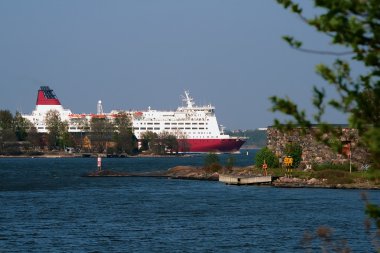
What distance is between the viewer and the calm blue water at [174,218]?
27641 mm

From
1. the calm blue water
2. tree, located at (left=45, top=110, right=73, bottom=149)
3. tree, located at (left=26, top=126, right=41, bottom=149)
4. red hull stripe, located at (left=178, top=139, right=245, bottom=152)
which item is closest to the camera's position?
the calm blue water

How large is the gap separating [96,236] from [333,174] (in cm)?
2922

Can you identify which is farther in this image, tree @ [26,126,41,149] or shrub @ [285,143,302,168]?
tree @ [26,126,41,149]

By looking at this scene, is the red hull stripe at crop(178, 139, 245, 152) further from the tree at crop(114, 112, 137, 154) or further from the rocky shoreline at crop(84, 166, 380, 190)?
the rocky shoreline at crop(84, 166, 380, 190)

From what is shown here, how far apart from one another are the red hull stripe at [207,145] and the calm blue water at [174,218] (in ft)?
325

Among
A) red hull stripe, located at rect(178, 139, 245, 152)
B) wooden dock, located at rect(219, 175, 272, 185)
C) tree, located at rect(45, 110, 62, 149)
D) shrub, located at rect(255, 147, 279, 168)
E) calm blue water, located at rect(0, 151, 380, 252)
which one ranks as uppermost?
tree, located at rect(45, 110, 62, 149)

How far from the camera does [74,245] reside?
27438 mm

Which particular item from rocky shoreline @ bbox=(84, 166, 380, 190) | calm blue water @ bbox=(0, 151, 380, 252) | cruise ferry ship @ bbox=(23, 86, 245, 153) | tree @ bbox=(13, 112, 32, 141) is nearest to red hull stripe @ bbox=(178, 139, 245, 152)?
cruise ferry ship @ bbox=(23, 86, 245, 153)

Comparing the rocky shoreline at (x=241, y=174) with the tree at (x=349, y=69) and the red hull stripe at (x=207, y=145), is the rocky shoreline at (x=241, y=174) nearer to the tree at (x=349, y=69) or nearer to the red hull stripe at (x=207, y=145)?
the tree at (x=349, y=69)

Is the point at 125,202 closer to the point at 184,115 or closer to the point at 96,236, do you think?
the point at 96,236

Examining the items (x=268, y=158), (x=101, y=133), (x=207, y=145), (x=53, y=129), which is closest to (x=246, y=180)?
(x=268, y=158)

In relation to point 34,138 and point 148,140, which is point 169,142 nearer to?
point 148,140

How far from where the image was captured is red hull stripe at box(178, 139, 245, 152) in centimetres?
15775

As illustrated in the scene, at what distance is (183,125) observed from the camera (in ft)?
526
